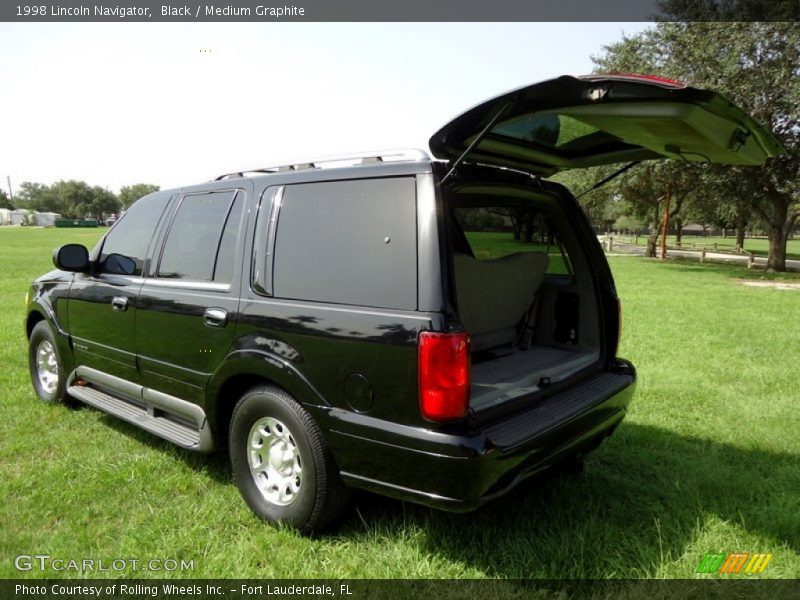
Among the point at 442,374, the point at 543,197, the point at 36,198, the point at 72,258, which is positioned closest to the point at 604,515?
the point at 442,374

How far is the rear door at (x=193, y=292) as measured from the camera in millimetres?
3205

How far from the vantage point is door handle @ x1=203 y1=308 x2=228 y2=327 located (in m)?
3.12

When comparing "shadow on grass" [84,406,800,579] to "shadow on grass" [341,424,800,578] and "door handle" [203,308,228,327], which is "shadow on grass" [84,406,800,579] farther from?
"door handle" [203,308,228,327]

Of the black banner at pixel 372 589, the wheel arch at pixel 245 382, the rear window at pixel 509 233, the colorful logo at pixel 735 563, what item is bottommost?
the colorful logo at pixel 735 563

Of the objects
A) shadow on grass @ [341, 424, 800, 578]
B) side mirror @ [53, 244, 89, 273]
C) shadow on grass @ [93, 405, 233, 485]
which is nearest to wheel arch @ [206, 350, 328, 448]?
shadow on grass @ [93, 405, 233, 485]

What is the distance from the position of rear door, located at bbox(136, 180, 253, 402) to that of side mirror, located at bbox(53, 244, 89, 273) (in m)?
0.83

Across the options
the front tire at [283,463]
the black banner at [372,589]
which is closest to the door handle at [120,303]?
the front tire at [283,463]

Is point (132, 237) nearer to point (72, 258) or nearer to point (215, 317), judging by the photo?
point (72, 258)

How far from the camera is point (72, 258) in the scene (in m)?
4.18

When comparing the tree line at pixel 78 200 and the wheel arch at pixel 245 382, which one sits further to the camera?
the tree line at pixel 78 200

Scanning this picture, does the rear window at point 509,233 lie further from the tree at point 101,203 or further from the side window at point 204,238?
the tree at point 101,203

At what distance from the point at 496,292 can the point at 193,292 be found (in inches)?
75.8

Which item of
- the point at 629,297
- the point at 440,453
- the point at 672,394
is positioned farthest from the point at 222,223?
the point at 629,297

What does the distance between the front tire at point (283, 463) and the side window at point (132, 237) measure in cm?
160
